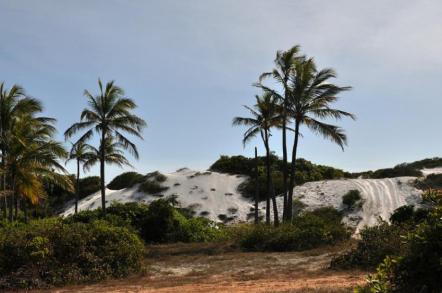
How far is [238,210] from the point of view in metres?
43.1

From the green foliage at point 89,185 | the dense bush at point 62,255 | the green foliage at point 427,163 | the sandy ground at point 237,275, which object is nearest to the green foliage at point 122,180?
the green foliage at point 89,185

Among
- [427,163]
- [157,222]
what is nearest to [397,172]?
[427,163]

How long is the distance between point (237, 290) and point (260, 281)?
1.63 meters

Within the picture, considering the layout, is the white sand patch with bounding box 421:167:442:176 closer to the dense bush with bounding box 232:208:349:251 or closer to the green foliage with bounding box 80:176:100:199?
the dense bush with bounding box 232:208:349:251

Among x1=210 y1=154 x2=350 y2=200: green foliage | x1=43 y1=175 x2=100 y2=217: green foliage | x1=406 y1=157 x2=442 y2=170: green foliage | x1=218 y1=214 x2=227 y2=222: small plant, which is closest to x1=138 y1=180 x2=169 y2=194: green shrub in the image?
x1=210 y1=154 x2=350 y2=200: green foliage

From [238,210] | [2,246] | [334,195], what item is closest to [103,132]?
[2,246]

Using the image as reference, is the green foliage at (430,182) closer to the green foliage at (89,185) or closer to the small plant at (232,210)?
the small plant at (232,210)

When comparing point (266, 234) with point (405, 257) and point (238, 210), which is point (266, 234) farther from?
point (238, 210)

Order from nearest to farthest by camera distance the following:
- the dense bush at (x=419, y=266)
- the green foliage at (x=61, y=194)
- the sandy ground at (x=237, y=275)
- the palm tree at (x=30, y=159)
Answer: the dense bush at (x=419, y=266)
the sandy ground at (x=237, y=275)
the palm tree at (x=30, y=159)
the green foliage at (x=61, y=194)

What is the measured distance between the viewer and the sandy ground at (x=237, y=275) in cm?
1025

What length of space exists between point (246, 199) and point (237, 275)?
3256 cm

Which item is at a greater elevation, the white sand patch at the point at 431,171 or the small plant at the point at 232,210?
the white sand patch at the point at 431,171

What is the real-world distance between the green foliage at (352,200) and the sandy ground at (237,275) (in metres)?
20.4

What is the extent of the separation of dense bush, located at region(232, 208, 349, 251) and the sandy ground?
137cm
